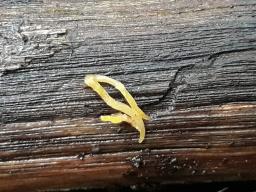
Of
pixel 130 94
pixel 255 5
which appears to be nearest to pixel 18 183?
pixel 130 94

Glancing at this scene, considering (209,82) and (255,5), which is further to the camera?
(255,5)

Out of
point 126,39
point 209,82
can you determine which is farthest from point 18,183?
point 209,82

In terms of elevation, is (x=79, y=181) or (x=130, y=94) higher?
(x=130, y=94)

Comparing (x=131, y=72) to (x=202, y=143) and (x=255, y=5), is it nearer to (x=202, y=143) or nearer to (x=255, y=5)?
(x=202, y=143)

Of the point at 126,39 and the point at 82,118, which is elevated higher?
the point at 126,39

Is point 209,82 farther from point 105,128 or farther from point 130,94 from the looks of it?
point 105,128

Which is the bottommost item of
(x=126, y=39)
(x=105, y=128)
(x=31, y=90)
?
(x=105, y=128)

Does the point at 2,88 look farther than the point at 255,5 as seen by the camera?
No
